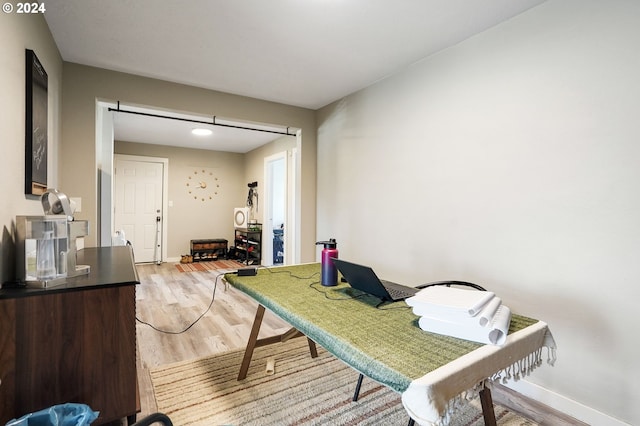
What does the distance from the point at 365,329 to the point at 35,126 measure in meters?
2.07

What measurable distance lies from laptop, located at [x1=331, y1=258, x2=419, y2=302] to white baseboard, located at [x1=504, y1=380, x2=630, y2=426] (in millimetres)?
1169

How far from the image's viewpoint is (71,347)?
139 cm

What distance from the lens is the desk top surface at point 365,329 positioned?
34.3 inches

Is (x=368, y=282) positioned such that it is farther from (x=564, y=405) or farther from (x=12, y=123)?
(x=12, y=123)

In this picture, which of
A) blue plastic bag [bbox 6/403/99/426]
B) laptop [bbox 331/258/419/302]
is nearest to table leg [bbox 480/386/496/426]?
laptop [bbox 331/258/419/302]

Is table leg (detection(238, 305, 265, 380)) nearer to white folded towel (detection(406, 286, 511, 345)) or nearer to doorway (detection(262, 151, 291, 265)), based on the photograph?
white folded towel (detection(406, 286, 511, 345))

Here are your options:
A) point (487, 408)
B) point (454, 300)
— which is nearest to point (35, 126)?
point (454, 300)

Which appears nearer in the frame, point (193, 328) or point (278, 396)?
point (278, 396)

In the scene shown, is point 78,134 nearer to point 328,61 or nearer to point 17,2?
point 17,2

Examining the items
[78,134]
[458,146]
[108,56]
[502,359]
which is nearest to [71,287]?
[502,359]

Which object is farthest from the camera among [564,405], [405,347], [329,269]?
[564,405]

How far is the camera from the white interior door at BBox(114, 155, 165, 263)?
19.9ft

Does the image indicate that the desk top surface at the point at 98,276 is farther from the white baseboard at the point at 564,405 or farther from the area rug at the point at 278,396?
the white baseboard at the point at 564,405

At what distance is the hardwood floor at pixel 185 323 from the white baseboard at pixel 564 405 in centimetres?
196
